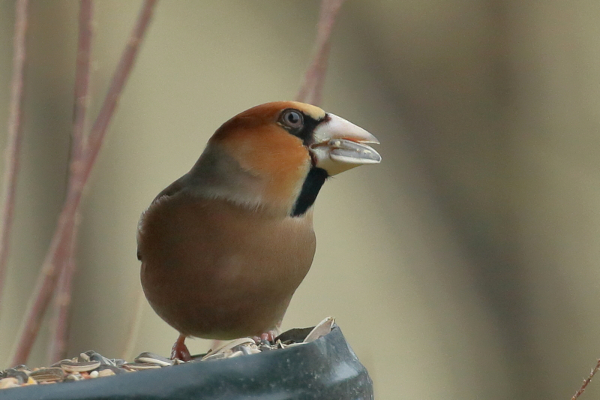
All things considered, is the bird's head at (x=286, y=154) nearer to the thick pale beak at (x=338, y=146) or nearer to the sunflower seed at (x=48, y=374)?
the thick pale beak at (x=338, y=146)

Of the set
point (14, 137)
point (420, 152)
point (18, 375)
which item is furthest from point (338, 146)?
point (420, 152)

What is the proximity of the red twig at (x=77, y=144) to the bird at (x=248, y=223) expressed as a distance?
152 mm

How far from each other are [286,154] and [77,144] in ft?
1.24

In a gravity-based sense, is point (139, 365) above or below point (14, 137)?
below

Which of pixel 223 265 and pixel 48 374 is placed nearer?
pixel 48 374

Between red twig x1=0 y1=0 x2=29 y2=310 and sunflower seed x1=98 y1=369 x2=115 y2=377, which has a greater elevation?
red twig x1=0 y1=0 x2=29 y2=310

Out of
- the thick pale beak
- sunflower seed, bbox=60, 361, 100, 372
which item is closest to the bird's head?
the thick pale beak

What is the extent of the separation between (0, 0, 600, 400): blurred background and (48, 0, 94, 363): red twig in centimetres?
137

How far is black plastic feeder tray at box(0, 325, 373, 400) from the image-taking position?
35.6 inches

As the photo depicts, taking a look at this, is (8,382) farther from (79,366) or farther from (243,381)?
(243,381)

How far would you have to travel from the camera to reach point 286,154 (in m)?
1.52

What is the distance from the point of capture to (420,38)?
3.09 metres

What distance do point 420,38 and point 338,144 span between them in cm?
169

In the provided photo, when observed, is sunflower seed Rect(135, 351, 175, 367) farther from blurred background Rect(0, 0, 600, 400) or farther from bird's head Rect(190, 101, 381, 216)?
blurred background Rect(0, 0, 600, 400)
